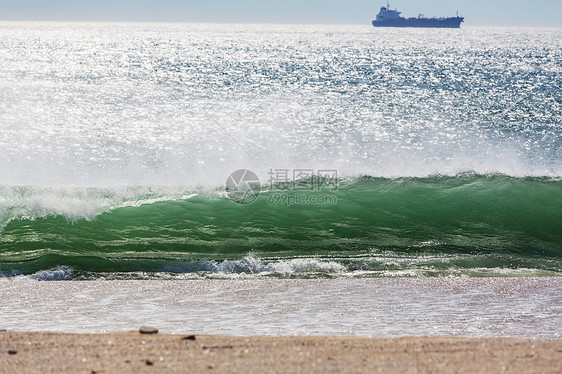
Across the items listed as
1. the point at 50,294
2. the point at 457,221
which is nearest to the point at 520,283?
the point at 457,221

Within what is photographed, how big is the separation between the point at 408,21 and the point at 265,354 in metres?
178

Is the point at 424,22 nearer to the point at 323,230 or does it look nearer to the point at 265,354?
the point at 323,230

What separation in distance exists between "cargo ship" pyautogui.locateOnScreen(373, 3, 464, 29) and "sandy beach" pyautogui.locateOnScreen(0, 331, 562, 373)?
174343 millimetres

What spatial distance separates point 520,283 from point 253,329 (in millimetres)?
3514

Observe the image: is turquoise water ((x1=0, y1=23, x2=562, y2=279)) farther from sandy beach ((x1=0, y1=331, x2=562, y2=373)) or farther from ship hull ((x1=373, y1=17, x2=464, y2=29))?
ship hull ((x1=373, y1=17, x2=464, y2=29))

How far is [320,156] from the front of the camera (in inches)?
632

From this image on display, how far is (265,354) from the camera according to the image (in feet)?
13.3

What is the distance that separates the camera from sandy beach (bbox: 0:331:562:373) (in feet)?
12.4

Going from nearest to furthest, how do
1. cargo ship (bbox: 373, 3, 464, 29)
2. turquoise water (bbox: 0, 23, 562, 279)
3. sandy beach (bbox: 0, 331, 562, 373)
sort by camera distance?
sandy beach (bbox: 0, 331, 562, 373), turquoise water (bbox: 0, 23, 562, 279), cargo ship (bbox: 373, 3, 464, 29)

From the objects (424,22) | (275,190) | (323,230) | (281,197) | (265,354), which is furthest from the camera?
(424,22)

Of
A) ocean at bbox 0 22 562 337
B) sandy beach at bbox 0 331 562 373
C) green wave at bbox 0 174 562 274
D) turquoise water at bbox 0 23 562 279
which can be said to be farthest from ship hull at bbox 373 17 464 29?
sandy beach at bbox 0 331 562 373

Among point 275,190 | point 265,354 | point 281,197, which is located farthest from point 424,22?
point 265,354

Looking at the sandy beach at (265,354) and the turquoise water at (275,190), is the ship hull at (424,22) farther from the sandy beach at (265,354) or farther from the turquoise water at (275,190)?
the sandy beach at (265,354)

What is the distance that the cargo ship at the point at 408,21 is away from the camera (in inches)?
6698
